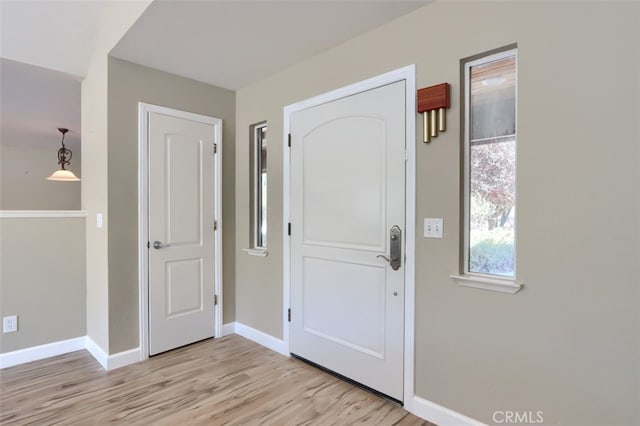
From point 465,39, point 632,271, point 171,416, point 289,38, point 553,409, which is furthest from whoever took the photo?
point 289,38

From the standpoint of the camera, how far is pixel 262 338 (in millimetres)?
3115

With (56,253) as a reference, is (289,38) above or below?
above

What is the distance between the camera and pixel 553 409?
157 cm

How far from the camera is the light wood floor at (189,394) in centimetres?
202

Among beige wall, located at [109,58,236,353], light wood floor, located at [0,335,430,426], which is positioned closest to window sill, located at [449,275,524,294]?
light wood floor, located at [0,335,430,426]

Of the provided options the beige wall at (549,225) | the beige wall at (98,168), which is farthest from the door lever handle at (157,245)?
the beige wall at (549,225)

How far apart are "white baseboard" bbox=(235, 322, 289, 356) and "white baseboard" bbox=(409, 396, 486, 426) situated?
1.22 metres

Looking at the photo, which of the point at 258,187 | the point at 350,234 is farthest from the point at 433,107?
the point at 258,187

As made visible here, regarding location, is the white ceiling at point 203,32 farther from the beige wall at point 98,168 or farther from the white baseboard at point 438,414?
the white baseboard at point 438,414

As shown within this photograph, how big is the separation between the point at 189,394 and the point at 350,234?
1.55 meters

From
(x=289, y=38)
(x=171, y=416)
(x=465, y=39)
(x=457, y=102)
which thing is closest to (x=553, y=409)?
(x=457, y=102)

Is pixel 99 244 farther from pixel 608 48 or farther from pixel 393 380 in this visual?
pixel 608 48

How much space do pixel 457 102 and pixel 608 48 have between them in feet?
2.11

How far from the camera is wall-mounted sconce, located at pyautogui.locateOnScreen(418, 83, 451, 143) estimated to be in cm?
187
